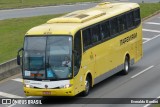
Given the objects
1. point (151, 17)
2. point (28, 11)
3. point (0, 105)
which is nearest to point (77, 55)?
point (0, 105)

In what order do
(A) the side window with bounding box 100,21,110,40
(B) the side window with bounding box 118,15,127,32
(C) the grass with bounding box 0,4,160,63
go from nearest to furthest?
(A) the side window with bounding box 100,21,110,40 → (B) the side window with bounding box 118,15,127,32 → (C) the grass with bounding box 0,4,160,63

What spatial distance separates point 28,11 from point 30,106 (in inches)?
1300

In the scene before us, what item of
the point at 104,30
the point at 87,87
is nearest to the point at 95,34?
the point at 104,30

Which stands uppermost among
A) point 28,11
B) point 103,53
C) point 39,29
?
point 39,29

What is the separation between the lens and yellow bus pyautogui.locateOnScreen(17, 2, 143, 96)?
76.7 ft

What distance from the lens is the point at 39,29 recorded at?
79.0 feet

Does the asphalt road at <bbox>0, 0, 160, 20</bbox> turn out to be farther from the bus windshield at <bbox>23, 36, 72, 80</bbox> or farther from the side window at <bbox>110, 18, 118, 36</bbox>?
the bus windshield at <bbox>23, 36, 72, 80</bbox>

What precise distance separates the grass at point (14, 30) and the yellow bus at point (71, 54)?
23.6ft

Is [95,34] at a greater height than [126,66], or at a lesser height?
greater

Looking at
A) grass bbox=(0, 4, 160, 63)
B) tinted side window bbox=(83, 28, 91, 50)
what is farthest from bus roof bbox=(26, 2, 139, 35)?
grass bbox=(0, 4, 160, 63)

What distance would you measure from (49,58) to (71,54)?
92 centimetres

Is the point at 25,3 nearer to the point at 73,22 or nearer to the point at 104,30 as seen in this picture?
the point at 104,30

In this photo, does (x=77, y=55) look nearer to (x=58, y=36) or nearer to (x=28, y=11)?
(x=58, y=36)

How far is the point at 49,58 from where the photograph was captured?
23.4 m
